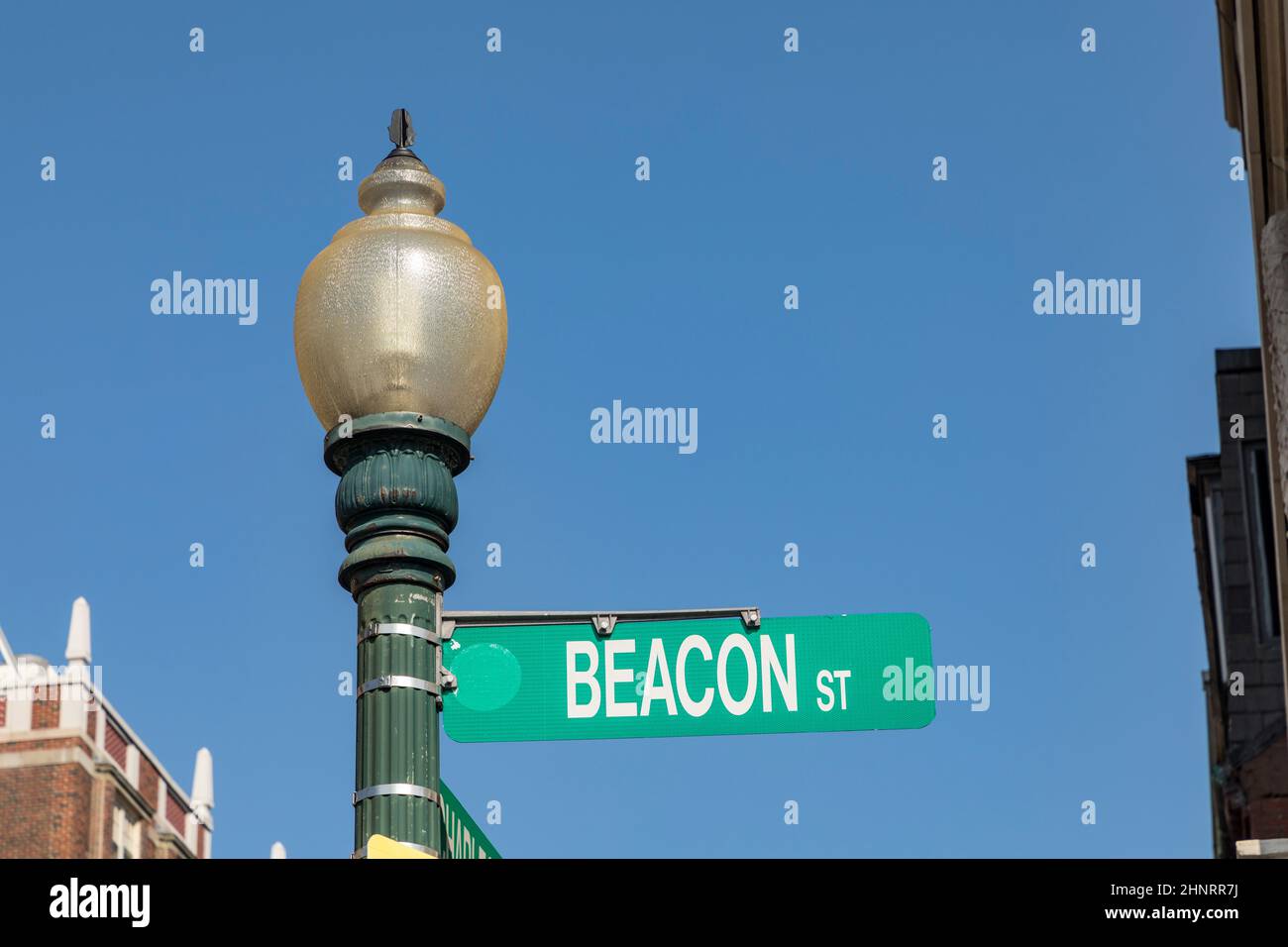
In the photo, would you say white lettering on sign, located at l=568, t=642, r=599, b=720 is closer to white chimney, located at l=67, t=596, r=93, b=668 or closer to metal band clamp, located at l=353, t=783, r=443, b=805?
metal band clamp, located at l=353, t=783, r=443, b=805

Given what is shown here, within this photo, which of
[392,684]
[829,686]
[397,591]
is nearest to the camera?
[392,684]

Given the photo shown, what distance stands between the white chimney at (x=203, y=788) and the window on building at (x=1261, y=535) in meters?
31.1

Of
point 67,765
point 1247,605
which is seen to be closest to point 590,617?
point 1247,605

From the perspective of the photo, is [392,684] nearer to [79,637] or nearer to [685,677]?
[685,677]

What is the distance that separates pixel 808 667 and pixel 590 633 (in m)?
0.73

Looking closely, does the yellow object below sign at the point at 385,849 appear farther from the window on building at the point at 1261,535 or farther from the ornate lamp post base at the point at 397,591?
the window on building at the point at 1261,535

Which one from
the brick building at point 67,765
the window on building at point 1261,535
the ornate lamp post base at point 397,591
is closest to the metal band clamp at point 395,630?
the ornate lamp post base at point 397,591

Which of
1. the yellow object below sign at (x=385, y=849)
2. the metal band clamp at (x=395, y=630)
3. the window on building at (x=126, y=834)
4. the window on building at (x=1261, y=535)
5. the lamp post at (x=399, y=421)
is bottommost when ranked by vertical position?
the yellow object below sign at (x=385, y=849)

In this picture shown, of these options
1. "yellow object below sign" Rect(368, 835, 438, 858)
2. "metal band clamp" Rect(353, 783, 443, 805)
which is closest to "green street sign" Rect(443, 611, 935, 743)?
"metal band clamp" Rect(353, 783, 443, 805)

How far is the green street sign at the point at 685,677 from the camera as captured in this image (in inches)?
287

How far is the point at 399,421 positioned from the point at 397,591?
0.59 m

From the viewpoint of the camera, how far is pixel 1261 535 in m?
22.6

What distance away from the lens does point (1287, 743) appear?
71.3 feet
